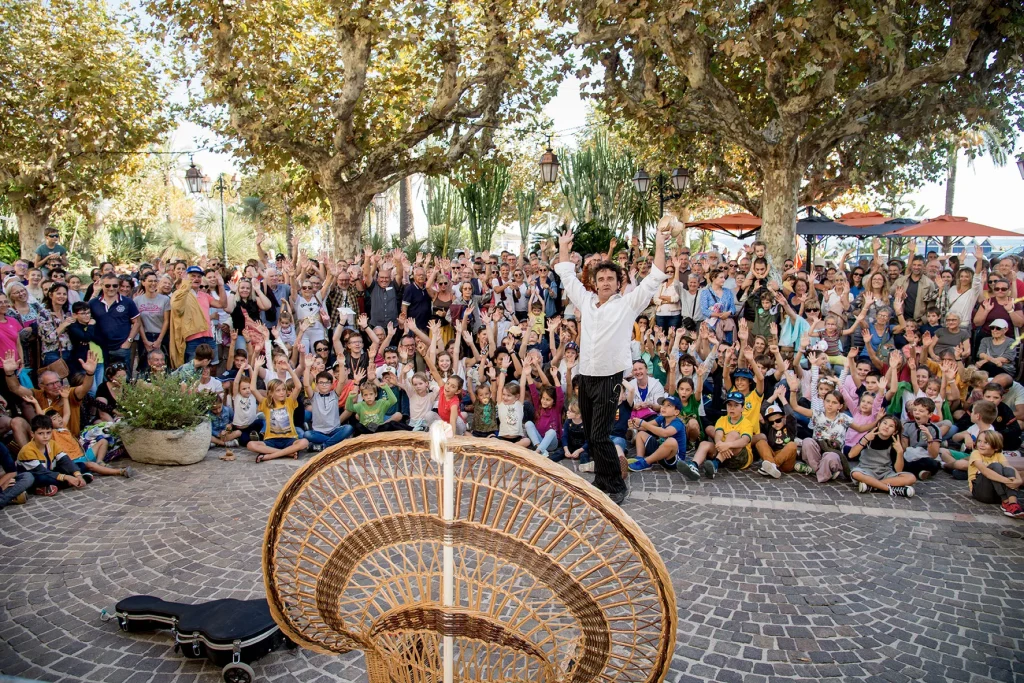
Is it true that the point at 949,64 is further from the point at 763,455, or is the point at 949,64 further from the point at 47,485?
the point at 47,485

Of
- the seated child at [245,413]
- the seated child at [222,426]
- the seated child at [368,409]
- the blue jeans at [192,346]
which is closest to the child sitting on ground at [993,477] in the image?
the seated child at [368,409]

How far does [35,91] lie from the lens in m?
16.3

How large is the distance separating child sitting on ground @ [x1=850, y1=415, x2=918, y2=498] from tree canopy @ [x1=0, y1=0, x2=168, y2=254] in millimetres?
17643

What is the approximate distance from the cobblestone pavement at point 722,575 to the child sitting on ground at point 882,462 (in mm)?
174

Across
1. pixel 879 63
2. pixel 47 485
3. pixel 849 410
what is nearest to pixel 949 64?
pixel 879 63

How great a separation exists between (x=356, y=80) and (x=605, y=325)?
10.1m

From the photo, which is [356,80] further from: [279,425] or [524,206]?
[524,206]

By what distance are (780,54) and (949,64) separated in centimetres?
296

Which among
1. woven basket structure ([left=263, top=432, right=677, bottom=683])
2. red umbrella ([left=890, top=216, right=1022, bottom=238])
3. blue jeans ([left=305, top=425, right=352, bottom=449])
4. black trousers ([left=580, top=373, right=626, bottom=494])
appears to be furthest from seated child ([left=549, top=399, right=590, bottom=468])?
red umbrella ([left=890, top=216, right=1022, bottom=238])

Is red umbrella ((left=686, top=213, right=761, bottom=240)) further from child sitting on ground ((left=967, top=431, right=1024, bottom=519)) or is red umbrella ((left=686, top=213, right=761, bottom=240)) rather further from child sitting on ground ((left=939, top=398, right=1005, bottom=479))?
child sitting on ground ((left=967, top=431, right=1024, bottom=519))

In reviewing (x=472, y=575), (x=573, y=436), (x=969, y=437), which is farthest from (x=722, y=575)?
(x=969, y=437)

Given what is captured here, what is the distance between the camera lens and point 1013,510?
19.1 ft

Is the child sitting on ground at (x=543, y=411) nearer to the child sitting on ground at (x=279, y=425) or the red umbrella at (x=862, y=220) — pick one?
the child sitting on ground at (x=279, y=425)

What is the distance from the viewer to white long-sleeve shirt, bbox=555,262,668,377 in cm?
554
